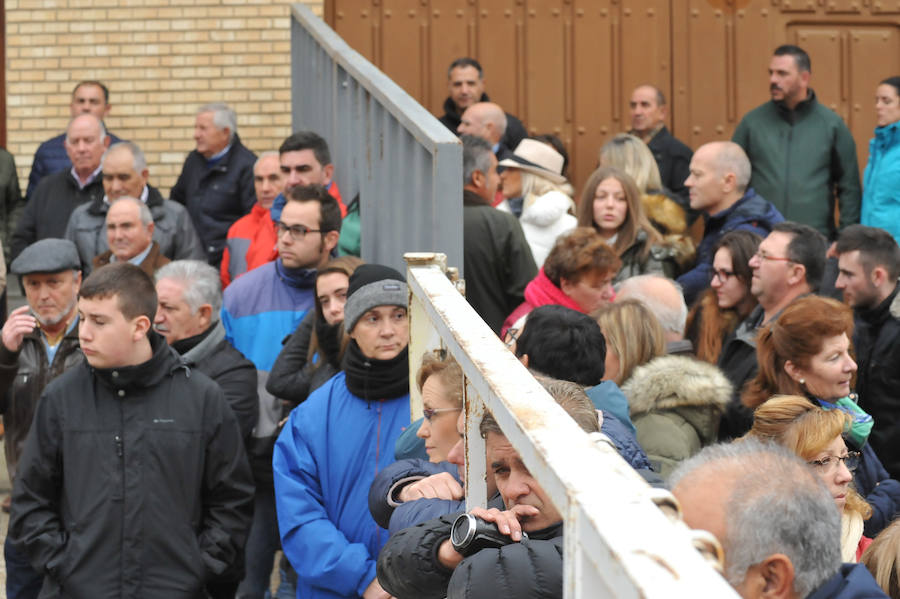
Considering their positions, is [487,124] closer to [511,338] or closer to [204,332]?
[204,332]

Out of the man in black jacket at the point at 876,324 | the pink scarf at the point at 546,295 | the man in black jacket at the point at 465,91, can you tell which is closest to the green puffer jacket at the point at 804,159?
the man in black jacket at the point at 465,91

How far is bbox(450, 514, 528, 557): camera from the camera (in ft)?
A: 7.19

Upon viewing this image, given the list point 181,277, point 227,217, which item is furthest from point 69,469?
point 227,217

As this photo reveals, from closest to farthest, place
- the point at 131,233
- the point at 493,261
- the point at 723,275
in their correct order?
the point at 723,275 < the point at 493,261 < the point at 131,233

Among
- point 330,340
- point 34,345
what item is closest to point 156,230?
point 34,345

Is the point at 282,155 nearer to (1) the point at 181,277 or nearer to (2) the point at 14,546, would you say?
(1) the point at 181,277

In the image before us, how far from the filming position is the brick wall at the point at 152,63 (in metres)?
10.3

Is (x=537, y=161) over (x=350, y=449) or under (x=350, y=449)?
over

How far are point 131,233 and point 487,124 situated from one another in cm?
244

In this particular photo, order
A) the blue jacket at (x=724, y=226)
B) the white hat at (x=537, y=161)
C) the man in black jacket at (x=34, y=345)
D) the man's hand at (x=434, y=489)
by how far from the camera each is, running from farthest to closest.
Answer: the white hat at (x=537, y=161)
the blue jacket at (x=724, y=226)
the man in black jacket at (x=34, y=345)
the man's hand at (x=434, y=489)

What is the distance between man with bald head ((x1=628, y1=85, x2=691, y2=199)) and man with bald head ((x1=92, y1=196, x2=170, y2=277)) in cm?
328

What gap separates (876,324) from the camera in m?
5.27

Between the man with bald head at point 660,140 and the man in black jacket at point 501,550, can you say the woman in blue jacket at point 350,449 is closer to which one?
the man in black jacket at point 501,550

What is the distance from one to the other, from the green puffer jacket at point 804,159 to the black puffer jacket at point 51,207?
4154mm
